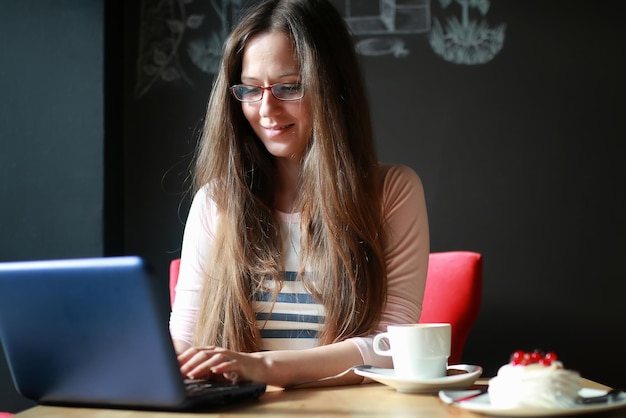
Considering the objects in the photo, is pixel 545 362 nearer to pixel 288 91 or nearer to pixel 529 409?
pixel 529 409

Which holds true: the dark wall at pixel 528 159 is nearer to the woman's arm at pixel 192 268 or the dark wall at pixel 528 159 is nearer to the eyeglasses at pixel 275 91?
the woman's arm at pixel 192 268

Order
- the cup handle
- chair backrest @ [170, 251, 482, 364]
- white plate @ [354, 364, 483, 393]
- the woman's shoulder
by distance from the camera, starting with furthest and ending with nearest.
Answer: chair backrest @ [170, 251, 482, 364]
the woman's shoulder
the cup handle
white plate @ [354, 364, 483, 393]

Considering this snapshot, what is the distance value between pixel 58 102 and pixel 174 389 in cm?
212

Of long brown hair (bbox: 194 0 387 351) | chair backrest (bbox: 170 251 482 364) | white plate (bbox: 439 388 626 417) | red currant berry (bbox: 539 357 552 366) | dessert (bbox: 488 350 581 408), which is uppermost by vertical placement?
long brown hair (bbox: 194 0 387 351)

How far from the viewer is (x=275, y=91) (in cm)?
162

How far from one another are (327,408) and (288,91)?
2.56 ft

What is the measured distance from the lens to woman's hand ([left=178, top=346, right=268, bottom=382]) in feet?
3.71

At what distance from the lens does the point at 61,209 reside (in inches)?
111

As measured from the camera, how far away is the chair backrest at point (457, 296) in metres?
2.23

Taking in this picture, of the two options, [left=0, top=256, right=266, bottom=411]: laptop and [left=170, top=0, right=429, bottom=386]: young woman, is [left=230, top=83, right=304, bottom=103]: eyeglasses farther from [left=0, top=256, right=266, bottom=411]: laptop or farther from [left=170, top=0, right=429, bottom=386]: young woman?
[left=0, top=256, right=266, bottom=411]: laptop

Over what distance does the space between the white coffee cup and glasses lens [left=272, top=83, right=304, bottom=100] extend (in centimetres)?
63

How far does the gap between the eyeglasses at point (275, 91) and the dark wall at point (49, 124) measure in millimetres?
1319

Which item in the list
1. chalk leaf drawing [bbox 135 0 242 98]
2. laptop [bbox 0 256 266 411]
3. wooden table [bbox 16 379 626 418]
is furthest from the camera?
chalk leaf drawing [bbox 135 0 242 98]

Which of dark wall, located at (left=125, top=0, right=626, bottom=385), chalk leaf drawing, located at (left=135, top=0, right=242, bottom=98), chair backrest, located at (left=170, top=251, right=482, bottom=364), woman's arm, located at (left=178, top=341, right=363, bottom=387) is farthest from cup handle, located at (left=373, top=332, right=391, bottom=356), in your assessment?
chalk leaf drawing, located at (left=135, top=0, right=242, bottom=98)
